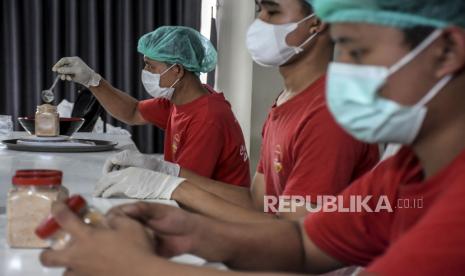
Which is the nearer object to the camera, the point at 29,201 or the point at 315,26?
the point at 29,201

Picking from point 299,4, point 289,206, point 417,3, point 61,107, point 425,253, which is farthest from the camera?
point 61,107

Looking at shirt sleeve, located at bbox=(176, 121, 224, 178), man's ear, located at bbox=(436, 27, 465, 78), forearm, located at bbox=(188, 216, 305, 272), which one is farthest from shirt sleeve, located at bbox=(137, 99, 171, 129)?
man's ear, located at bbox=(436, 27, 465, 78)

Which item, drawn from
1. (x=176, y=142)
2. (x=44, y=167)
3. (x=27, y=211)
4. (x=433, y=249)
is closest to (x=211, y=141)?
(x=176, y=142)

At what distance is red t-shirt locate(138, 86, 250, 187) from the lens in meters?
1.99

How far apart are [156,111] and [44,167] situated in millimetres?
897

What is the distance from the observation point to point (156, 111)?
2604 millimetres

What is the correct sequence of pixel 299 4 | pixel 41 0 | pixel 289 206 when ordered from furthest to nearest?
pixel 41 0 → pixel 299 4 → pixel 289 206

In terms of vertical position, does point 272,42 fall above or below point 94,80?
above

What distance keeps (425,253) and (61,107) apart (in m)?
3.22

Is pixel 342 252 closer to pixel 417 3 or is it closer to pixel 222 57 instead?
pixel 417 3

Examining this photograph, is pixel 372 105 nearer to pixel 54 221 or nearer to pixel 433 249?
pixel 433 249

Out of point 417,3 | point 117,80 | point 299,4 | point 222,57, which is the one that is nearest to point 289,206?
point 299,4

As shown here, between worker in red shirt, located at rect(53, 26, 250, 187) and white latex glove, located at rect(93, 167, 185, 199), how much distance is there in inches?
9.8

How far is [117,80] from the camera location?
4051 mm
